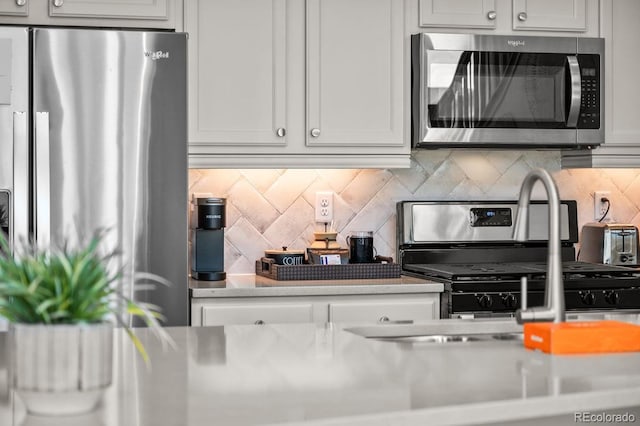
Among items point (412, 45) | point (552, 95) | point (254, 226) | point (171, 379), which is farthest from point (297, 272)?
point (171, 379)

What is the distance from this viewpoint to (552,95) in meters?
4.03

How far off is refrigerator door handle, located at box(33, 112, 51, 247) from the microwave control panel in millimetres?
2202

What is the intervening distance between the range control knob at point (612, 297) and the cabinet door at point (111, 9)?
2.05m

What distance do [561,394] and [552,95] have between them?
8.82 feet

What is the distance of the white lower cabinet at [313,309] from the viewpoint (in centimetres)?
352

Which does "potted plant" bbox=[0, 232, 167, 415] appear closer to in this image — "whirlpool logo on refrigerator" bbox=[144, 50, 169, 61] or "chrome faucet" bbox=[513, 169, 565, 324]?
"chrome faucet" bbox=[513, 169, 565, 324]

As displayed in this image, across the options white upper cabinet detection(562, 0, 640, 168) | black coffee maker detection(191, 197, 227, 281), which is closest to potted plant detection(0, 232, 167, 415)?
black coffee maker detection(191, 197, 227, 281)

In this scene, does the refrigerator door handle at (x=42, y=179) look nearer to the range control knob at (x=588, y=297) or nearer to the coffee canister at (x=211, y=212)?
the coffee canister at (x=211, y=212)

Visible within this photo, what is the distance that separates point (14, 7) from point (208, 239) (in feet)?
3.79

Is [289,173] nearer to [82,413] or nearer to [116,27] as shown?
[116,27]

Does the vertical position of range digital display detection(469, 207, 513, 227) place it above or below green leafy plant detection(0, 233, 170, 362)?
above

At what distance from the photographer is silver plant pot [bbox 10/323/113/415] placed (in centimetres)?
134

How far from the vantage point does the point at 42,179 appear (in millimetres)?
3291

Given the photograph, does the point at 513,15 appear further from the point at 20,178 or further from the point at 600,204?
the point at 20,178
